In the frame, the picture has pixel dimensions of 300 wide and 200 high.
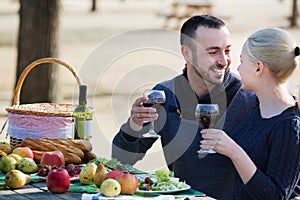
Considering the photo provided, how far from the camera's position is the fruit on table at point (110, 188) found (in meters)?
3.79

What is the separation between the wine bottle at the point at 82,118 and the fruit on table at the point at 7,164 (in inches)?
30.6

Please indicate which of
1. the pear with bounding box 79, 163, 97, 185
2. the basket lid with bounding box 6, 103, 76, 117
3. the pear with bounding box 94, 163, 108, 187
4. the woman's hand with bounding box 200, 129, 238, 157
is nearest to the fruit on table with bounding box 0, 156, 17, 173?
the pear with bounding box 79, 163, 97, 185

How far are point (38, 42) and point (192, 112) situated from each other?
18.9 ft

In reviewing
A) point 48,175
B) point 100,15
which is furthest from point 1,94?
point 100,15

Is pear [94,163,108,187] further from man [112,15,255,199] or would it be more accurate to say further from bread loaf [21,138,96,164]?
man [112,15,255,199]

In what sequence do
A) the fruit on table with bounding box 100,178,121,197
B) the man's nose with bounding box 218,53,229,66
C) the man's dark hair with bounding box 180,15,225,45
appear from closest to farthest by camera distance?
1. the fruit on table with bounding box 100,178,121,197
2. the man's nose with bounding box 218,53,229,66
3. the man's dark hair with bounding box 180,15,225,45

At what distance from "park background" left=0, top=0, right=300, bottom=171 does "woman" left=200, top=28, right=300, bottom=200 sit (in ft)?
0.92

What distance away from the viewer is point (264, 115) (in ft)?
14.1

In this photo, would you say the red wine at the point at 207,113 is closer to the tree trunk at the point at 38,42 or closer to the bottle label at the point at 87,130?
the bottle label at the point at 87,130

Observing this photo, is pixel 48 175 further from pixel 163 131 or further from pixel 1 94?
pixel 1 94

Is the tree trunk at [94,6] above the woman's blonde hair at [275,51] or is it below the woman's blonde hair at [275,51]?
above

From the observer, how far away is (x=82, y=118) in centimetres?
519

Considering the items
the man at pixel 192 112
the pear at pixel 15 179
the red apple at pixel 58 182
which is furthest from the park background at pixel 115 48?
the pear at pixel 15 179

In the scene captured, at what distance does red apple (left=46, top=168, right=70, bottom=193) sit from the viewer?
4.00m
